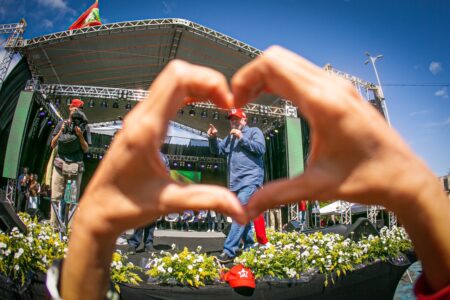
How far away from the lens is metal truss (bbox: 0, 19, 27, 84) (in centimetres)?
991

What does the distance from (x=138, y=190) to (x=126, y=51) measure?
11.8m

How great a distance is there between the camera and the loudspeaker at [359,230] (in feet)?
12.2

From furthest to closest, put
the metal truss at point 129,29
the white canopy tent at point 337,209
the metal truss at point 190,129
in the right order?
1. the metal truss at point 190,129
2. the white canopy tent at point 337,209
3. the metal truss at point 129,29

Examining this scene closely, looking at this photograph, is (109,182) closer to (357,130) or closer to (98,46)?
(357,130)

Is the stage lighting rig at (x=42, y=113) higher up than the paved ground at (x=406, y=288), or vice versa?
the stage lighting rig at (x=42, y=113)

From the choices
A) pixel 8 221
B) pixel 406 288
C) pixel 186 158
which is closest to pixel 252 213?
pixel 8 221

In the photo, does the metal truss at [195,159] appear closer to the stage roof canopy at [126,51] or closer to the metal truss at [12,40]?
the stage roof canopy at [126,51]

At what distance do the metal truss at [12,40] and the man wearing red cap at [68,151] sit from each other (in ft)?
29.2

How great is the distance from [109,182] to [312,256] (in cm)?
237

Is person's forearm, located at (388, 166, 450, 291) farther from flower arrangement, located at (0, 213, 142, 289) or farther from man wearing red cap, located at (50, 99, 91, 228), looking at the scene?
man wearing red cap, located at (50, 99, 91, 228)

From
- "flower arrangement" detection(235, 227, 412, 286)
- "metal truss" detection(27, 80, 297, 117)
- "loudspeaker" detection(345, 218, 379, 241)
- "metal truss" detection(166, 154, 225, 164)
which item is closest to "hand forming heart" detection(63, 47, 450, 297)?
"flower arrangement" detection(235, 227, 412, 286)

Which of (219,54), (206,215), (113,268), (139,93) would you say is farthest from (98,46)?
(113,268)

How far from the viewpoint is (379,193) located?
47 cm

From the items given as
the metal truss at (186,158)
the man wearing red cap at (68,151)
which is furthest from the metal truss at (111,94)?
the man wearing red cap at (68,151)
